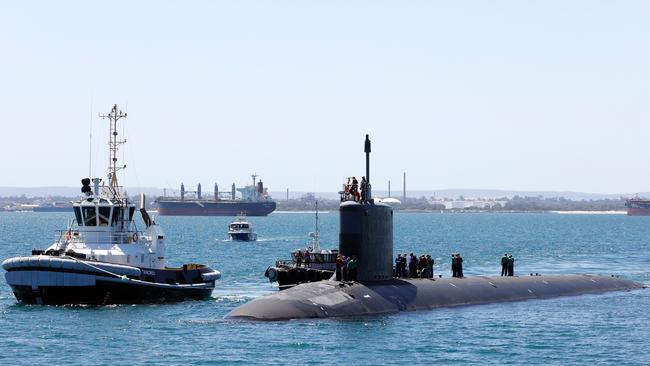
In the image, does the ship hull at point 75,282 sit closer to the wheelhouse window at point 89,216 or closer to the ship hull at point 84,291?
the ship hull at point 84,291

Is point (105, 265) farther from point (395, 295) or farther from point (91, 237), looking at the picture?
point (395, 295)

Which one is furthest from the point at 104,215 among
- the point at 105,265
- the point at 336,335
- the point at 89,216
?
the point at 336,335

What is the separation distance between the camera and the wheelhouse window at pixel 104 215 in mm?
50688

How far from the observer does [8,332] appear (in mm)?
40125

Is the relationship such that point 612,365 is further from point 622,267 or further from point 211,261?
point 211,261

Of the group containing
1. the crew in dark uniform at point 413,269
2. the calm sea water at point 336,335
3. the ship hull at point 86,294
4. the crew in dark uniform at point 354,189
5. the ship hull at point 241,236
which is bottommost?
the calm sea water at point 336,335

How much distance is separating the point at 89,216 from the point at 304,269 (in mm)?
10606

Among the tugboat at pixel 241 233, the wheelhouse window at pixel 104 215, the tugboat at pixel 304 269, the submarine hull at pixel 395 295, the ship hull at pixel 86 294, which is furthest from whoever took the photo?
the tugboat at pixel 241 233

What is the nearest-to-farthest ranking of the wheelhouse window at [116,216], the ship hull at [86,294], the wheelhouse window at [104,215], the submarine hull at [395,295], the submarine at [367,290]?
the submarine hull at [395,295] → the submarine at [367,290] → the ship hull at [86,294] → the wheelhouse window at [104,215] → the wheelhouse window at [116,216]

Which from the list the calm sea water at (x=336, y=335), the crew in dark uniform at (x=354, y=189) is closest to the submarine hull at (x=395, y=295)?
the calm sea water at (x=336, y=335)

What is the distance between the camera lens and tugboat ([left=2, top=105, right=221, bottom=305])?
152 ft

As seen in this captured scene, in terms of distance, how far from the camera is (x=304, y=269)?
54.3 metres

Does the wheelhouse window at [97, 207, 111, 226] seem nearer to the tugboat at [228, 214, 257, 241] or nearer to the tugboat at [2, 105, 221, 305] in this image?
the tugboat at [2, 105, 221, 305]

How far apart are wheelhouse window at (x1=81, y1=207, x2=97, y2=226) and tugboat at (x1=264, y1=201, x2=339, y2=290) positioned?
29.2ft
